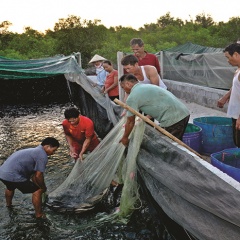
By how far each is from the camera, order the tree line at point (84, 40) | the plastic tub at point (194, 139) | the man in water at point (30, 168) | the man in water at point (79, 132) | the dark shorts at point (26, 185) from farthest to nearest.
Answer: the tree line at point (84, 40) → the plastic tub at point (194, 139) → the man in water at point (79, 132) → the dark shorts at point (26, 185) → the man in water at point (30, 168)

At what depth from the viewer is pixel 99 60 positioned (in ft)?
29.3

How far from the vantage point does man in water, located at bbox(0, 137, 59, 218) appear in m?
3.63

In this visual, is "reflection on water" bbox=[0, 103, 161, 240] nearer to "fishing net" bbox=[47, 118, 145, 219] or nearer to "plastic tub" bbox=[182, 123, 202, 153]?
"fishing net" bbox=[47, 118, 145, 219]

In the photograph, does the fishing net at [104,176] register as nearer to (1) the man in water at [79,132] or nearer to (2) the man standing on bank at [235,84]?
(1) the man in water at [79,132]

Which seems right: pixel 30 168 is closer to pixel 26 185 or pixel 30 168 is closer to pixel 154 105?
pixel 26 185

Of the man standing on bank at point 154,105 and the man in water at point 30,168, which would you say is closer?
the man standing on bank at point 154,105

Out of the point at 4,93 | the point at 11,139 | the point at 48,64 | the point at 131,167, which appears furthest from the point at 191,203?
the point at 4,93

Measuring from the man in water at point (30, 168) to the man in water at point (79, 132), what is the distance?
601 millimetres

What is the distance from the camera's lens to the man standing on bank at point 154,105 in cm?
324

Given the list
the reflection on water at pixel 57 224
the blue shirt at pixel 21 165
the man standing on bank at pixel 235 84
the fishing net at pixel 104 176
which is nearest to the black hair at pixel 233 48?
A: the man standing on bank at pixel 235 84

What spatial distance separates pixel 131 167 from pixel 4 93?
39.5 feet

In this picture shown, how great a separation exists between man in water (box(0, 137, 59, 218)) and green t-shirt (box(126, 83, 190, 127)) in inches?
47.0

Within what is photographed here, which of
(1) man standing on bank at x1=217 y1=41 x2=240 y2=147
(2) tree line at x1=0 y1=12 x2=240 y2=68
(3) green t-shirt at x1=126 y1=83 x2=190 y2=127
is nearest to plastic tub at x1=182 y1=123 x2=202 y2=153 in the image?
(1) man standing on bank at x1=217 y1=41 x2=240 y2=147

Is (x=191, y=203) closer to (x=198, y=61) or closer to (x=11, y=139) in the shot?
(x=11, y=139)
